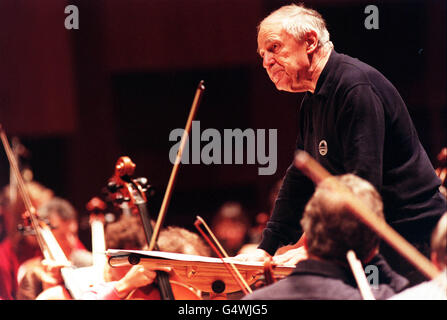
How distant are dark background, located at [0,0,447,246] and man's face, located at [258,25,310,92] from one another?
1.74 meters

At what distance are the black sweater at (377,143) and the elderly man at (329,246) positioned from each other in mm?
314

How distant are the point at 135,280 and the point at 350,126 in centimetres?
88

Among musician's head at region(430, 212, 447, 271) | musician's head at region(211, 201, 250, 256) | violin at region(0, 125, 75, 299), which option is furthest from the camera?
musician's head at region(211, 201, 250, 256)

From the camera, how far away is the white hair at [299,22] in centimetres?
238

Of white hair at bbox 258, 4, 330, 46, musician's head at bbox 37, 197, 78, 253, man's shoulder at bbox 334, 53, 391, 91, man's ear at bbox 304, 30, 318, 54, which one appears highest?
white hair at bbox 258, 4, 330, 46

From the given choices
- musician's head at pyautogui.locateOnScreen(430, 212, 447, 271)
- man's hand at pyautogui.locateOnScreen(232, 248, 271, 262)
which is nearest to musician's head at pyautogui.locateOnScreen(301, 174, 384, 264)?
musician's head at pyautogui.locateOnScreen(430, 212, 447, 271)

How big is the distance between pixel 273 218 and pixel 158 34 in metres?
2.55

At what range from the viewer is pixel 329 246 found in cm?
184

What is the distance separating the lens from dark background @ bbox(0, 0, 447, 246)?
454cm

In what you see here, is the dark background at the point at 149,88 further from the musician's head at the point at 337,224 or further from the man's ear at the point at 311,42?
the musician's head at the point at 337,224

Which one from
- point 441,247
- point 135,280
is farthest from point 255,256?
point 441,247

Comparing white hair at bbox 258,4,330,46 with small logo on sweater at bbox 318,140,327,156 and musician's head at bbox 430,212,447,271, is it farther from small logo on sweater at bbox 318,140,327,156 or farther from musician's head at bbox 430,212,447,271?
musician's head at bbox 430,212,447,271

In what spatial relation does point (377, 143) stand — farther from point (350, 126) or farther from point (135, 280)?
point (135, 280)
